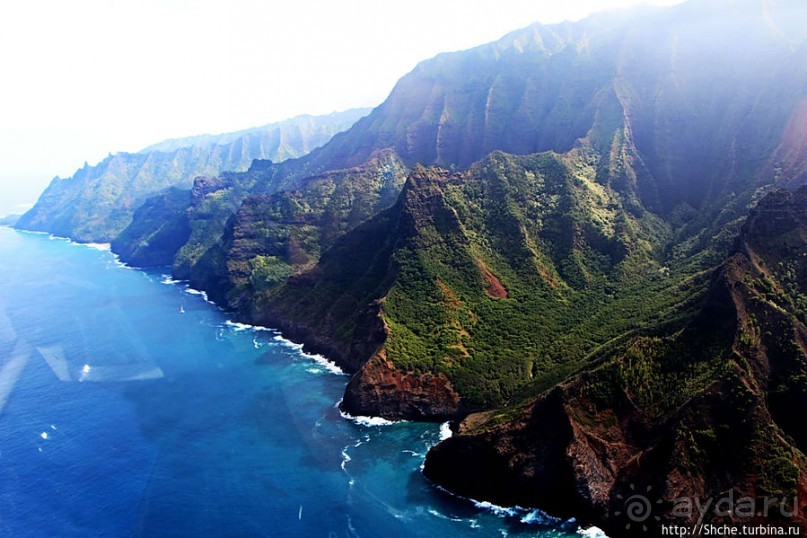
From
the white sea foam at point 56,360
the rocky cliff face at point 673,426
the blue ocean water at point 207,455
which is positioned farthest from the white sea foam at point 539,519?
the white sea foam at point 56,360

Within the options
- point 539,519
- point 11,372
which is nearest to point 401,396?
point 539,519

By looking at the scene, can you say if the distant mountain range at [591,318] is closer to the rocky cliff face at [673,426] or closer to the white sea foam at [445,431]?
the rocky cliff face at [673,426]

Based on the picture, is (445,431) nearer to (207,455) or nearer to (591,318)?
(207,455)

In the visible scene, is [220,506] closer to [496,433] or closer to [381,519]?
[381,519]

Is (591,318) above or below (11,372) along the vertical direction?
below

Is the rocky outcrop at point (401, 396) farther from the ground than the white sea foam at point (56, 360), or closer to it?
closer to it

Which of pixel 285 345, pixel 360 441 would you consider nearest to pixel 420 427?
pixel 360 441
